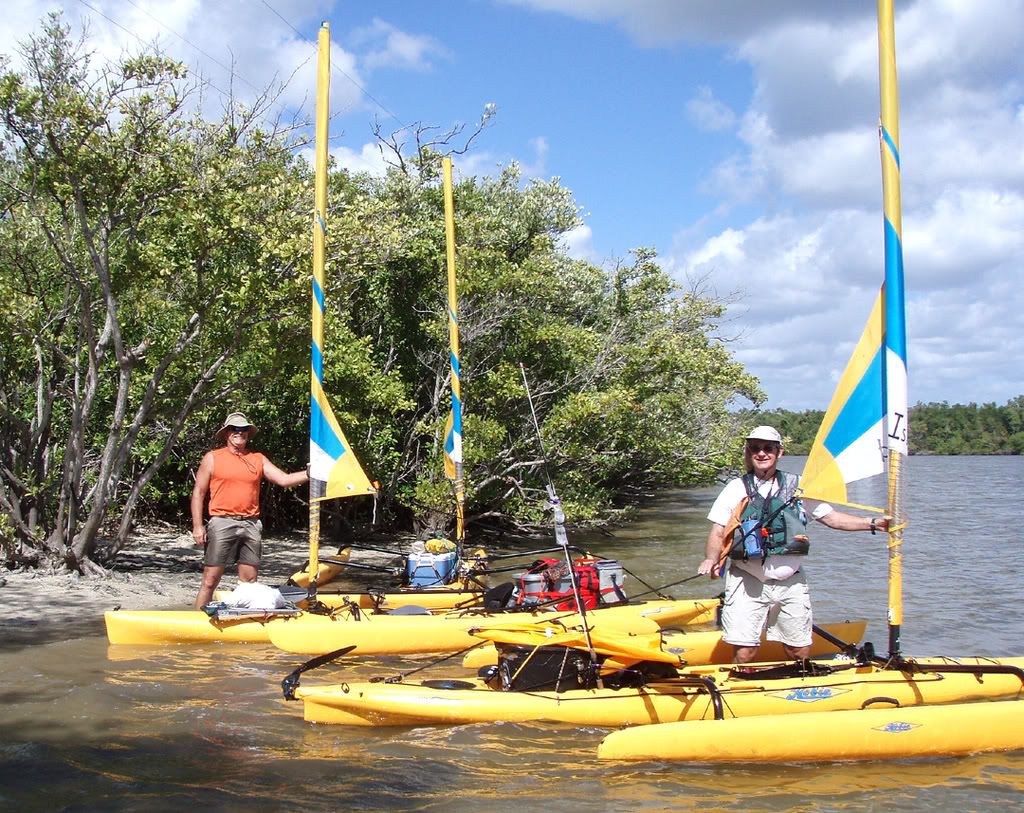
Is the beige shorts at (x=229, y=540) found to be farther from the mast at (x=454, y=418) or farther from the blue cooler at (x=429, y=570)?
the mast at (x=454, y=418)

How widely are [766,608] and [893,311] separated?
2110 mm

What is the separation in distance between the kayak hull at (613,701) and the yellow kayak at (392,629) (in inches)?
68.0

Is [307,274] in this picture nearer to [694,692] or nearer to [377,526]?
[694,692]

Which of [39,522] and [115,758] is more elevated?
[39,522]

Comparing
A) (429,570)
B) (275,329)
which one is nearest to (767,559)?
(429,570)

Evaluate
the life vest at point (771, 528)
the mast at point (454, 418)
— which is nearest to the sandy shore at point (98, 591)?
the mast at point (454, 418)

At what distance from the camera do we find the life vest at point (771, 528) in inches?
248

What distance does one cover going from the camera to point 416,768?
579 cm

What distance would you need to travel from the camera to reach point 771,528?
632 cm

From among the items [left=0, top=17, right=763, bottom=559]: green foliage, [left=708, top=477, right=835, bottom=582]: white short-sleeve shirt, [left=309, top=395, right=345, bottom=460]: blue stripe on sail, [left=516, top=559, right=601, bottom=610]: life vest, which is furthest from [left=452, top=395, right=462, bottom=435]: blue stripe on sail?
[left=708, top=477, right=835, bottom=582]: white short-sleeve shirt

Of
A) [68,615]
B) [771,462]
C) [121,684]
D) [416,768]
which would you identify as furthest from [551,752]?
[68,615]

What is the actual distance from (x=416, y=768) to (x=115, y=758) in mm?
1745

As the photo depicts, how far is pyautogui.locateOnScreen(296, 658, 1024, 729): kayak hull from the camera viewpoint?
6387 millimetres

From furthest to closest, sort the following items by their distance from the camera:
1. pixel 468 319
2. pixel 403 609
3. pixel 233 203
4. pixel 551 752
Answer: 1. pixel 468 319
2. pixel 233 203
3. pixel 403 609
4. pixel 551 752
